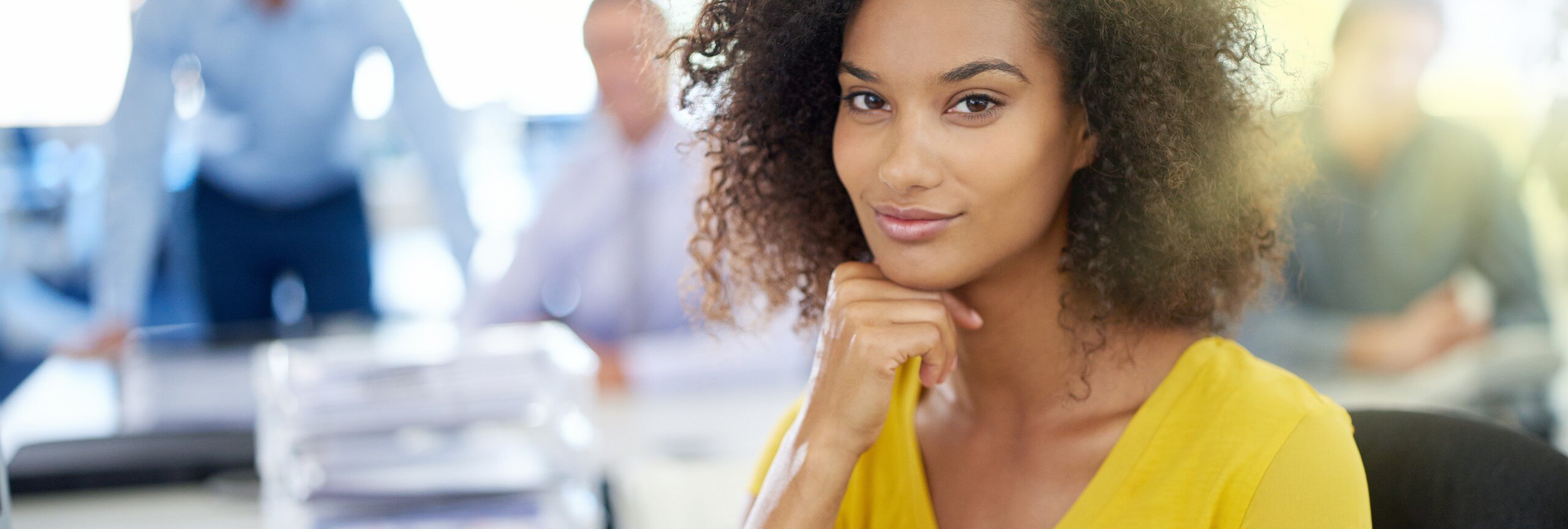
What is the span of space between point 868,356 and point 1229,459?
357mm

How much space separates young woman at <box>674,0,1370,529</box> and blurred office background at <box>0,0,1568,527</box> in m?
0.14

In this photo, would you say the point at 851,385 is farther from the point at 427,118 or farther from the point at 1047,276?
the point at 427,118

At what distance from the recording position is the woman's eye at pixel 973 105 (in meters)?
1.12

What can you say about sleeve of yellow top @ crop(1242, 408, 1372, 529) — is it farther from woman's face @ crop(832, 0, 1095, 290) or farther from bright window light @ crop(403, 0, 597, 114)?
bright window light @ crop(403, 0, 597, 114)

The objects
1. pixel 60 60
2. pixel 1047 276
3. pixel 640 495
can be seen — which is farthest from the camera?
pixel 60 60

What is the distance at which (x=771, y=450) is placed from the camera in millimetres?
1367

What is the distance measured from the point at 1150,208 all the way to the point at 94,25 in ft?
14.9

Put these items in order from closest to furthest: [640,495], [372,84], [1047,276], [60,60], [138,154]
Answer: [1047,276], [640,495], [138,154], [372,84], [60,60]

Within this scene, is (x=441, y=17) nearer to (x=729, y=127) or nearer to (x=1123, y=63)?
(x=729, y=127)

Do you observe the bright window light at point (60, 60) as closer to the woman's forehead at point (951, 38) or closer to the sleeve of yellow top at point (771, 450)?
the sleeve of yellow top at point (771, 450)

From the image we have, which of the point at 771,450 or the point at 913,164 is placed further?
the point at 771,450

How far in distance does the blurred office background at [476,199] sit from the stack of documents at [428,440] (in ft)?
0.29

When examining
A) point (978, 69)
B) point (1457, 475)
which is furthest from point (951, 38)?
point (1457, 475)

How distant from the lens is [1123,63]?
1.12 metres
